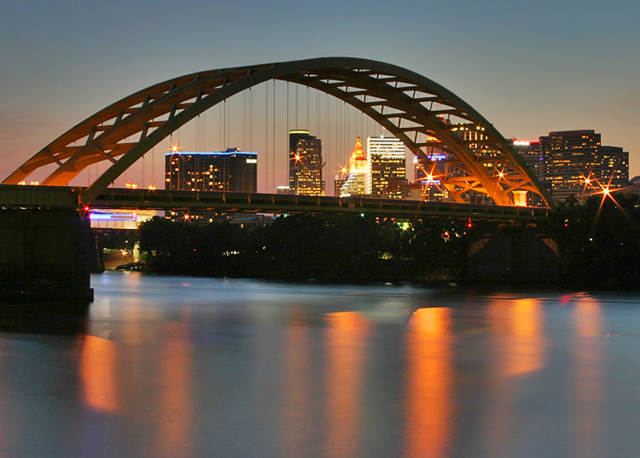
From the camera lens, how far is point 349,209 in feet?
160

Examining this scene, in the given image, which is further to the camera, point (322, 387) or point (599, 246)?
point (599, 246)

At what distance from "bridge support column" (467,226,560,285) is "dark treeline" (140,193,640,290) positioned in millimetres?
496

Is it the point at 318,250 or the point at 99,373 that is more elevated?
the point at 318,250

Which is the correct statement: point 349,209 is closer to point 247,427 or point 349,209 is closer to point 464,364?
point 464,364

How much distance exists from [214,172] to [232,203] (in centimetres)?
10214

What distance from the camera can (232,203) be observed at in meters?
43.9

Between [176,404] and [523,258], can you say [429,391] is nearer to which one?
[176,404]

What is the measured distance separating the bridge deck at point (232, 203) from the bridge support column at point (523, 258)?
7.20 feet

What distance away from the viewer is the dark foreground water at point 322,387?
1271 cm

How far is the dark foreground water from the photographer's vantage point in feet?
41.7

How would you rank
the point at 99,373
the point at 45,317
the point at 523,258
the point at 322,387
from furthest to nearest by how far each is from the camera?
the point at 523,258 < the point at 45,317 < the point at 99,373 < the point at 322,387

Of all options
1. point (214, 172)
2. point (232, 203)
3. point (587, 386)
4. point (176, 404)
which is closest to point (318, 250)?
point (232, 203)

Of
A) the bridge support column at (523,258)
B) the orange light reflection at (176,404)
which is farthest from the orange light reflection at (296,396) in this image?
the bridge support column at (523,258)

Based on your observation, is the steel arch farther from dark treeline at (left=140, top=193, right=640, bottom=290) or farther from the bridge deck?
dark treeline at (left=140, top=193, right=640, bottom=290)
